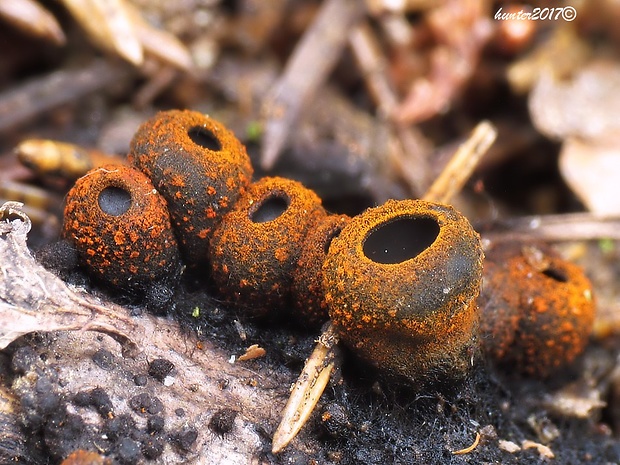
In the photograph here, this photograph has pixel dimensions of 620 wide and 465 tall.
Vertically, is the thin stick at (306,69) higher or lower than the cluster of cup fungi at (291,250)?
higher

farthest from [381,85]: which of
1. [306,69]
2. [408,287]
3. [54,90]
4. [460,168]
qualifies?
[408,287]

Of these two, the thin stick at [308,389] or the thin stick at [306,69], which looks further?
the thin stick at [306,69]

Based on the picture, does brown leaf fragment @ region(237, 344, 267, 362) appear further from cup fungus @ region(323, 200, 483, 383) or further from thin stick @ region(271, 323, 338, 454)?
cup fungus @ region(323, 200, 483, 383)

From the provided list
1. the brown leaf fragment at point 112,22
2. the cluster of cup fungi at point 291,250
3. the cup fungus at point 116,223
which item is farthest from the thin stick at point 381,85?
the cup fungus at point 116,223

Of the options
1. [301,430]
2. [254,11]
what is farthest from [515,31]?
[301,430]

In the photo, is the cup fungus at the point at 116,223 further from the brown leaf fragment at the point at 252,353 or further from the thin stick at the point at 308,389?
the thin stick at the point at 308,389

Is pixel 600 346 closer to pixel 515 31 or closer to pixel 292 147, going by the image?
pixel 292 147

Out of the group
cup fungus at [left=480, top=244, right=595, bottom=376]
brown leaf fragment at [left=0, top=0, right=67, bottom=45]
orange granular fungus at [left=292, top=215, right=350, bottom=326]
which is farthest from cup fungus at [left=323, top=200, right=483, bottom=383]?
brown leaf fragment at [left=0, top=0, right=67, bottom=45]

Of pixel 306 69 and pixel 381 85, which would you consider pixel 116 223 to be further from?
pixel 381 85
